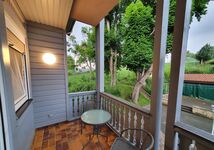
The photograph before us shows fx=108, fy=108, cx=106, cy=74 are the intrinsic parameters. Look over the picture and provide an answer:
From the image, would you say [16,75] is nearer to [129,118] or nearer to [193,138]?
[129,118]

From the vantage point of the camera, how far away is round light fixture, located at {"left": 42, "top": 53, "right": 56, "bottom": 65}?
2.59 m

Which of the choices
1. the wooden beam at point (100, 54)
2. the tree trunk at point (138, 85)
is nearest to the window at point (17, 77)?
the wooden beam at point (100, 54)

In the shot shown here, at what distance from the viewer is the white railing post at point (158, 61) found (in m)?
1.26

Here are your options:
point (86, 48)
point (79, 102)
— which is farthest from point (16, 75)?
point (86, 48)

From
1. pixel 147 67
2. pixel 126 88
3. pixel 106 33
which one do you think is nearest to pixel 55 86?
pixel 106 33

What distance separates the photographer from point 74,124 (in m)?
2.81

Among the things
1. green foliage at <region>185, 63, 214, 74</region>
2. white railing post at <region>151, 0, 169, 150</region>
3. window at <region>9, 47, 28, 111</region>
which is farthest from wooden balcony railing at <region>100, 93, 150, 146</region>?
window at <region>9, 47, 28, 111</region>

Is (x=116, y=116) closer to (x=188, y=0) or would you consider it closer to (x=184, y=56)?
(x=184, y=56)

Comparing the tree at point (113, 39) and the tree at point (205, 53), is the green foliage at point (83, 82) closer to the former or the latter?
the tree at point (113, 39)

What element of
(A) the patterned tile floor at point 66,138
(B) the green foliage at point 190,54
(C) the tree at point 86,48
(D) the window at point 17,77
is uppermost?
(C) the tree at point 86,48

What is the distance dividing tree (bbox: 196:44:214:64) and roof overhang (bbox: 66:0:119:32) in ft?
4.67

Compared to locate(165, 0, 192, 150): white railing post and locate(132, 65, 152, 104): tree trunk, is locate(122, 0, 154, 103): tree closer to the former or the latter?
locate(132, 65, 152, 104): tree trunk

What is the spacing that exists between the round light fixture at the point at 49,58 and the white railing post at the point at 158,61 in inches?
92.6

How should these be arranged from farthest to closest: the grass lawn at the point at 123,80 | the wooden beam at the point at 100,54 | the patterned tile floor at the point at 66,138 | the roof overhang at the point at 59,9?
the wooden beam at the point at 100,54 < the patterned tile floor at the point at 66,138 < the roof overhang at the point at 59,9 < the grass lawn at the point at 123,80
